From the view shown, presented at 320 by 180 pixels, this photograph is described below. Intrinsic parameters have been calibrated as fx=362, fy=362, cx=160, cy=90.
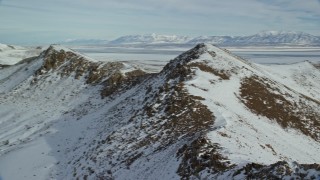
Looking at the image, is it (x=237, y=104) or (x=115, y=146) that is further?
(x=237, y=104)

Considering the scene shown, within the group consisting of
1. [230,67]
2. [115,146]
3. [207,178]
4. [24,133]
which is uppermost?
[230,67]

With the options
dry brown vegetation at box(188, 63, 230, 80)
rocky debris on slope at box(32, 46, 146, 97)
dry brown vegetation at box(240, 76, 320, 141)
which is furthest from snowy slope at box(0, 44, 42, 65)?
dry brown vegetation at box(240, 76, 320, 141)

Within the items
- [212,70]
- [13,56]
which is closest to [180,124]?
[212,70]

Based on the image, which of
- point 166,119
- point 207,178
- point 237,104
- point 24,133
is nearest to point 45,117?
point 24,133

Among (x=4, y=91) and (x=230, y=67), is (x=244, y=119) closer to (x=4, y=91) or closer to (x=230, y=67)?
(x=230, y=67)

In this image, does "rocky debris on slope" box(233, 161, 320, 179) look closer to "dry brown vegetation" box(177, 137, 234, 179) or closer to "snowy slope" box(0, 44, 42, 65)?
"dry brown vegetation" box(177, 137, 234, 179)

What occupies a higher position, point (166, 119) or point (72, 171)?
point (166, 119)

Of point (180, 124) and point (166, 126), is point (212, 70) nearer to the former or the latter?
point (180, 124)
